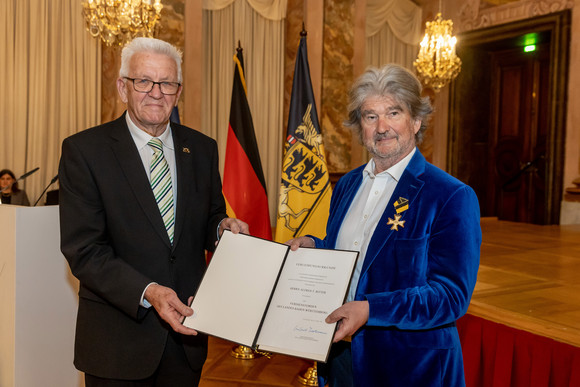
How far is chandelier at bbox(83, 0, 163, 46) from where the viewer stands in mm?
5160

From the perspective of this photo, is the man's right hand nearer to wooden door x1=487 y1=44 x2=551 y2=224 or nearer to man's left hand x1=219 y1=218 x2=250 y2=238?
man's left hand x1=219 y1=218 x2=250 y2=238

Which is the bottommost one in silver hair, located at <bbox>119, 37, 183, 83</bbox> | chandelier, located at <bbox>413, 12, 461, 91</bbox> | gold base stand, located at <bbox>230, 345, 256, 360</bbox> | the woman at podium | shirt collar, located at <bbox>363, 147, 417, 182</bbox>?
gold base stand, located at <bbox>230, 345, 256, 360</bbox>

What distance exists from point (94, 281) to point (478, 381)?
2.21m

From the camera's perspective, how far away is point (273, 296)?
5.19ft

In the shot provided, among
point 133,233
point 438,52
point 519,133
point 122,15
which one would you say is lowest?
point 133,233

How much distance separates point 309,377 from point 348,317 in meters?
2.17

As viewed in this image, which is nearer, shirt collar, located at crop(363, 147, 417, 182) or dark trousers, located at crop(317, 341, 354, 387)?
shirt collar, located at crop(363, 147, 417, 182)

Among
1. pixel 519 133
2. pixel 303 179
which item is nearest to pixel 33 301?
pixel 303 179

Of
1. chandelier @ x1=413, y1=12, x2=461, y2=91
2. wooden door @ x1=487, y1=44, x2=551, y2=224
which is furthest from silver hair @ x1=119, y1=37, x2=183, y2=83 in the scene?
wooden door @ x1=487, y1=44, x2=551, y2=224

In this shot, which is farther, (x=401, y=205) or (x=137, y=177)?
(x=137, y=177)

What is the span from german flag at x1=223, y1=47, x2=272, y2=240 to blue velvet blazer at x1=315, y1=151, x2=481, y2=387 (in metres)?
2.60

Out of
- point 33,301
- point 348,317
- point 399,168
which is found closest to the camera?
point 348,317

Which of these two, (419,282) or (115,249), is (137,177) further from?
(419,282)
